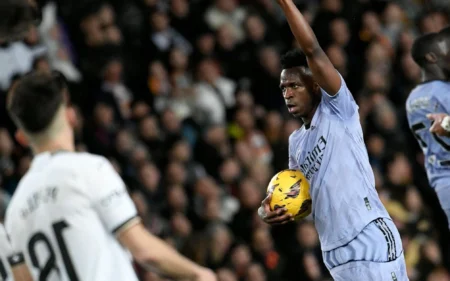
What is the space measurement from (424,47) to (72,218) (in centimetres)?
441

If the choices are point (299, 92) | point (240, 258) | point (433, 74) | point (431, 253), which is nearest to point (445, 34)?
point (433, 74)

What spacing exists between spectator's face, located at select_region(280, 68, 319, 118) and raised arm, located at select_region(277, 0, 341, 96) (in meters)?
0.26

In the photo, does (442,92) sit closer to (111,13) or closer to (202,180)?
(202,180)

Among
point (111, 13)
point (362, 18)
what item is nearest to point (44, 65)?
point (111, 13)

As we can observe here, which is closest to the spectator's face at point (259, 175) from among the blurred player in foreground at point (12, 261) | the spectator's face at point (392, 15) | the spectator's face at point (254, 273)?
the spectator's face at point (254, 273)

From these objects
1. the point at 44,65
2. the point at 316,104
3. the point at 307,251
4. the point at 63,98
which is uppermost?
the point at 44,65

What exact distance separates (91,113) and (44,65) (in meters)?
0.88

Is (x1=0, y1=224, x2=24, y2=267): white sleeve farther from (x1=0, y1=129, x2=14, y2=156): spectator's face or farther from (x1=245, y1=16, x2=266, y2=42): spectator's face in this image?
(x1=245, y1=16, x2=266, y2=42): spectator's face

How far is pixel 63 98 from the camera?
442cm

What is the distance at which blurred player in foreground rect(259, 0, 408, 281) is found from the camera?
6277 mm

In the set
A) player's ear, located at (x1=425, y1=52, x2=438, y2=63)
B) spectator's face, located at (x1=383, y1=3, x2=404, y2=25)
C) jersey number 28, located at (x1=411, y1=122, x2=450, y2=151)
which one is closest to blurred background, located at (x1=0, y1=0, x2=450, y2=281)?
spectator's face, located at (x1=383, y1=3, x2=404, y2=25)

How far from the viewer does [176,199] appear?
10555mm

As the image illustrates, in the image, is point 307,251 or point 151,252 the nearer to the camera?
point 151,252

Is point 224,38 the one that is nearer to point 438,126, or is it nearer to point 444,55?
point 444,55
